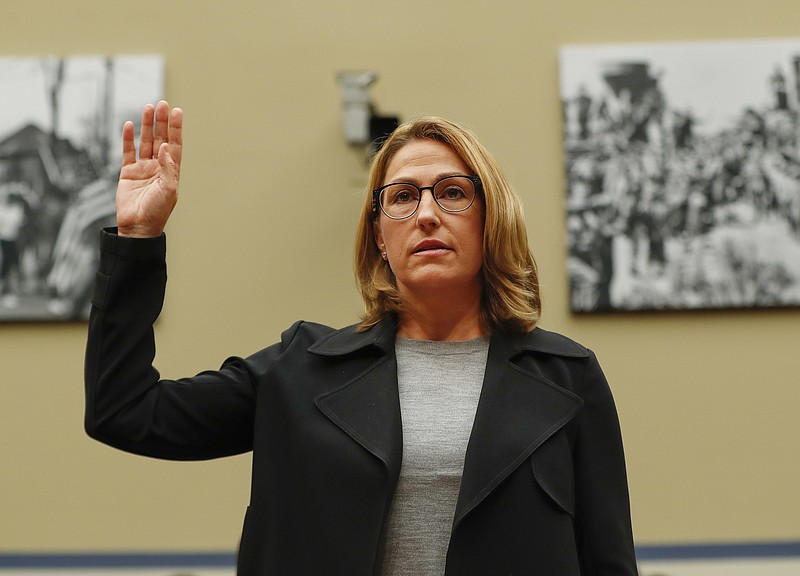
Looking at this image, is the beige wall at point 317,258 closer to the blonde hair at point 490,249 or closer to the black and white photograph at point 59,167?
the black and white photograph at point 59,167

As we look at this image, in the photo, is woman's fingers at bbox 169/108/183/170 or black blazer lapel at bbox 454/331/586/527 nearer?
black blazer lapel at bbox 454/331/586/527

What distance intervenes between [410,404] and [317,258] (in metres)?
2.45

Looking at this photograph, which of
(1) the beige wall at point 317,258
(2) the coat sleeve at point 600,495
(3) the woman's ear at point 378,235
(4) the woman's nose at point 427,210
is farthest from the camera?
(1) the beige wall at point 317,258

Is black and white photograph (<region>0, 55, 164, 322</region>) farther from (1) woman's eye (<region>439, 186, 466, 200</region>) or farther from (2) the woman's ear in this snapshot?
(1) woman's eye (<region>439, 186, 466, 200</region>)

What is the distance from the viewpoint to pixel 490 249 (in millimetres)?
1813

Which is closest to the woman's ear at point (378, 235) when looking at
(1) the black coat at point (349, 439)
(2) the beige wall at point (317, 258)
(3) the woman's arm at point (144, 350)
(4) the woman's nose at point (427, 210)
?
(4) the woman's nose at point (427, 210)

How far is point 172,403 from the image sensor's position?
162 centimetres

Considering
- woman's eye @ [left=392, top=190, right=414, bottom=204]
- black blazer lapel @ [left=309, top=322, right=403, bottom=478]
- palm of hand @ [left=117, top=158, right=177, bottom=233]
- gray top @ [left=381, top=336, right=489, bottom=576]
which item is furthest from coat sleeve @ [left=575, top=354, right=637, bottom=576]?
palm of hand @ [left=117, top=158, right=177, bottom=233]

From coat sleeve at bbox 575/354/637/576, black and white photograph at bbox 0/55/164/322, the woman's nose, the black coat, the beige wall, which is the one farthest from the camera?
black and white photograph at bbox 0/55/164/322

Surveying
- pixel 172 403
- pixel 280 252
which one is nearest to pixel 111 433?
pixel 172 403

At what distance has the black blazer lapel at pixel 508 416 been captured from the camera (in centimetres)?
154

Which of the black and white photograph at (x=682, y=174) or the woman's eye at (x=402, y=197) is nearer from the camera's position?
the woman's eye at (x=402, y=197)

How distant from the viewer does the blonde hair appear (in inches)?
71.2

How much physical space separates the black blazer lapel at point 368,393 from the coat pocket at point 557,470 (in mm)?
249
